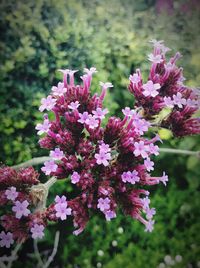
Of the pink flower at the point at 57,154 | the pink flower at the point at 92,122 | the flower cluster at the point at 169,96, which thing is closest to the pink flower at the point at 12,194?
the pink flower at the point at 57,154

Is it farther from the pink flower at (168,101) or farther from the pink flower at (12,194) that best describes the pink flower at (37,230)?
the pink flower at (168,101)

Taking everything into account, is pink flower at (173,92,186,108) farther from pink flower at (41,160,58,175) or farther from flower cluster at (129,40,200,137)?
pink flower at (41,160,58,175)

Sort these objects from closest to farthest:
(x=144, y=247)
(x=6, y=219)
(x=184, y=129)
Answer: (x=6, y=219) → (x=184, y=129) → (x=144, y=247)

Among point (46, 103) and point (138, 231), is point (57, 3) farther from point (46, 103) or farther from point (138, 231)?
point (138, 231)

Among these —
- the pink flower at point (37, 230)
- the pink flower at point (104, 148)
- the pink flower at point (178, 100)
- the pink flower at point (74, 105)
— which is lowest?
the pink flower at point (37, 230)

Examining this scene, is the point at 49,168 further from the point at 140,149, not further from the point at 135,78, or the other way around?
the point at 135,78

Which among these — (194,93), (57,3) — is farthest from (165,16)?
(194,93)
